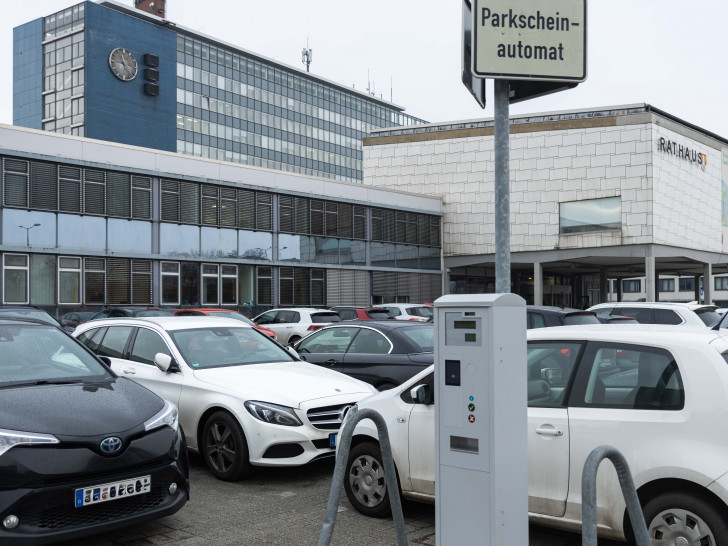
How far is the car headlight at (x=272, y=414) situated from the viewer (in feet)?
22.9

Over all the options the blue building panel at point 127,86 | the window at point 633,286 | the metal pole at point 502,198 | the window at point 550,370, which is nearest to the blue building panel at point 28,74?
the blue building panel at point 127,86

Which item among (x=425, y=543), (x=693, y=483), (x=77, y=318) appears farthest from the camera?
(x=77, y=318)

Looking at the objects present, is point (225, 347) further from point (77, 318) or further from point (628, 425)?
point (77, 318)

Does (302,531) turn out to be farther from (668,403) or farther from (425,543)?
(668,403)

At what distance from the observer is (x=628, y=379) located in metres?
4.83

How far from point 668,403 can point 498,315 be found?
145 centimetres

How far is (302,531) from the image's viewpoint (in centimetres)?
562

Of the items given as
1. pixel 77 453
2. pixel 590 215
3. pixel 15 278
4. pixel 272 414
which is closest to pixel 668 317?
pixel 272 414

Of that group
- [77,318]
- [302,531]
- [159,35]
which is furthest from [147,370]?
[159,35]

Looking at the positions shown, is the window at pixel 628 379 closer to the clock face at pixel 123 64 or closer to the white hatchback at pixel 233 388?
the white hatchback at pixel 233 388

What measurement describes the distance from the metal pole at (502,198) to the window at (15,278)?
84.4ft

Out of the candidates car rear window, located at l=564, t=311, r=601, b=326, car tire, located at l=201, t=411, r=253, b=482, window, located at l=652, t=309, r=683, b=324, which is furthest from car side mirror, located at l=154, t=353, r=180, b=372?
window, located at l=652, t=309, r=683, b=324

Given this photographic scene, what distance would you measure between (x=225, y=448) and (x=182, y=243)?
25711 millimetres

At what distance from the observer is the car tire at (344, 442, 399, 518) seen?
589 centimetres
